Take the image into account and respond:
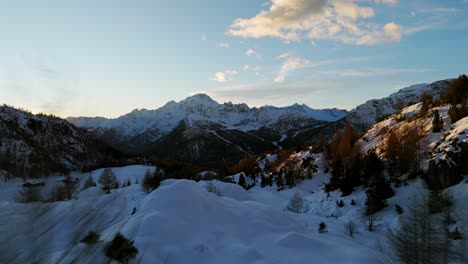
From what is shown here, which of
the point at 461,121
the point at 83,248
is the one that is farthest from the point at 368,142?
the point at 83,248

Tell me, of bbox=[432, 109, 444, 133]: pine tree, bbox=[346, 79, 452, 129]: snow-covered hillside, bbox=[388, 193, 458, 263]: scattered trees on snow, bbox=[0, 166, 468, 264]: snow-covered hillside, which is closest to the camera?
bbox=[0, 166, 468, 264]: snow-covered hillside

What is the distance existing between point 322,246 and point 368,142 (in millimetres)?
26376

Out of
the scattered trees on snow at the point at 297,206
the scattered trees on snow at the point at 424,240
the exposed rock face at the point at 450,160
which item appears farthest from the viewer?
the scattered trees on snow at the point at 297,206

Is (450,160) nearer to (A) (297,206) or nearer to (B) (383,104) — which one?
(A) (297,206)

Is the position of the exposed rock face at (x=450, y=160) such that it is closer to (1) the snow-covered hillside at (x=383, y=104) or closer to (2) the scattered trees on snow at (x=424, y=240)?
(2) the scattered trees on snow at (x=424, y=240)

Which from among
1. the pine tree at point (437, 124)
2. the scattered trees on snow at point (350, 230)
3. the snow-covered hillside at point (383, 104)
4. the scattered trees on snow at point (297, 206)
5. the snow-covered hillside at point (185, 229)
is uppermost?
the snow-covered hillside at point (383, 104)

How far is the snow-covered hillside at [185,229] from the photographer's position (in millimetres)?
2488

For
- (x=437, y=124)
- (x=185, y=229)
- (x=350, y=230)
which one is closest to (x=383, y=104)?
(x=437, y=124)

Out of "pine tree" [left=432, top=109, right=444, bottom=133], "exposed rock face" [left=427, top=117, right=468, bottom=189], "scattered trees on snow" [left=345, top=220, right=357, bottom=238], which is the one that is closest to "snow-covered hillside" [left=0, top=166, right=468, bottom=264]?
"scattered trees on snow" [left=345, top=220, right=357, bottom=238]

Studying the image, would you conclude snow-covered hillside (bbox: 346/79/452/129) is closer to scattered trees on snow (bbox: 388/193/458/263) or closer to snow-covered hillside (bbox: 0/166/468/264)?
snow-covered hillside (bbox: 0/166/468/264)

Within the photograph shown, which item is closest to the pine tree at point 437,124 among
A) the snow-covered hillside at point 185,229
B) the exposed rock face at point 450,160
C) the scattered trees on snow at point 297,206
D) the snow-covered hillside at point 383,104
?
the exposed rock face at point 450,160

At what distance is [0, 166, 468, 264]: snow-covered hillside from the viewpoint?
2488 millimetres

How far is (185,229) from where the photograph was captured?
12.9m

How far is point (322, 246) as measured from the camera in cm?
1330
